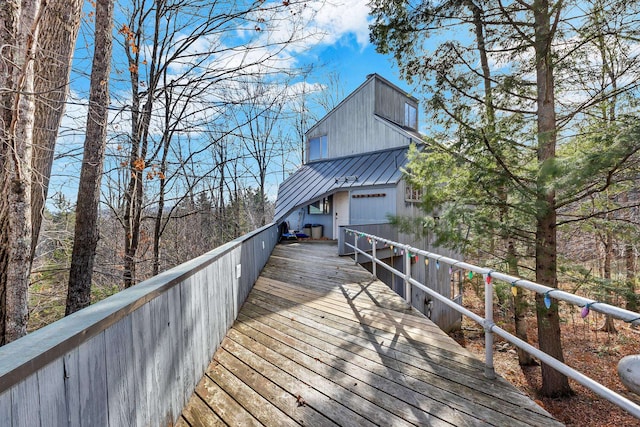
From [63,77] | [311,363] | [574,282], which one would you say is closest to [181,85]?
[63,77]

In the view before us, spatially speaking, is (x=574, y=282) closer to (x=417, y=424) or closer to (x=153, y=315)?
(x=417, y=424)

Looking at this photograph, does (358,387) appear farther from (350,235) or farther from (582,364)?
(582,364)

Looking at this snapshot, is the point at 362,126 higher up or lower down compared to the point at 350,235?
higher up

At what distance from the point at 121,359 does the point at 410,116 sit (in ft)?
58.7

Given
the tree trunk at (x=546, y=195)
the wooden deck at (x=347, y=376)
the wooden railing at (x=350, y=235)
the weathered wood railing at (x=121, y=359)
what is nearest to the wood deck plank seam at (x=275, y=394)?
the wooden deck at (x=347, y=376)

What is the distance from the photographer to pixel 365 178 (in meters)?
12.4

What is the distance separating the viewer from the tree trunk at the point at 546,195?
453 centimetres

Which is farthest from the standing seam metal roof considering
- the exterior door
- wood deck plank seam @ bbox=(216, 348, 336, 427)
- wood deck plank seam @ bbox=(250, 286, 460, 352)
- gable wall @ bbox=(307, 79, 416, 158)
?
wood deck plank seam @ bbox=(216, 348, 336, 427)

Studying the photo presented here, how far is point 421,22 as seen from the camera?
571 cm

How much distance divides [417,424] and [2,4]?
610 centimetres

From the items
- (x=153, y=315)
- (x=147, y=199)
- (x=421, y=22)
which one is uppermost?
(x=421, y=22)

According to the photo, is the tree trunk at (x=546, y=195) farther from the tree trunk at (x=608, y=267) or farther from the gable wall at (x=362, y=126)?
the gable wall at (x=362, y=126)

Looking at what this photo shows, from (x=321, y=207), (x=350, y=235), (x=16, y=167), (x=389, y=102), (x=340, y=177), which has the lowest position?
(x=350, y=235)

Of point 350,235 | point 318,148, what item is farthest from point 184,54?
point 318,148
